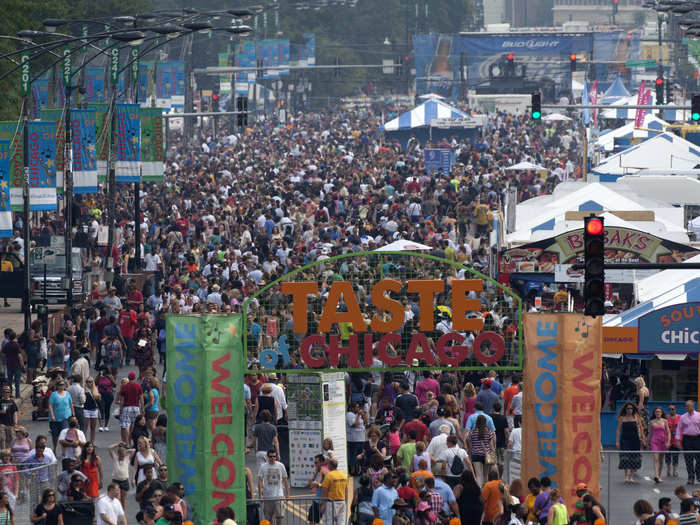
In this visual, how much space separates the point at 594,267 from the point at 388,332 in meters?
2.54

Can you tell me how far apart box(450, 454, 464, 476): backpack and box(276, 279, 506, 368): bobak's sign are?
144 cm

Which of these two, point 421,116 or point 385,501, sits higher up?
point 421,116

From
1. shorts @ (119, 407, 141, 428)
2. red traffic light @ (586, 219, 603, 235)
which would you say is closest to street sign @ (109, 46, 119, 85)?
shorts @ (119, 407, 141, 428)

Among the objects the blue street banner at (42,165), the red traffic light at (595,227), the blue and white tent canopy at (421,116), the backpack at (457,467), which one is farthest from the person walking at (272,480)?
the blue and white tent canopy at (421,116)

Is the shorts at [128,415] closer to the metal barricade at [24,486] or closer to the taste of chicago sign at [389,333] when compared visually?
the metal barricade at [24,486]

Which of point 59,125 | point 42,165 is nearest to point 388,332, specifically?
point 42,165

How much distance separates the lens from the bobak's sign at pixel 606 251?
2830 cm

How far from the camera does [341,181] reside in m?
53.7

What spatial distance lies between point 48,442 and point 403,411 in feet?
17.8

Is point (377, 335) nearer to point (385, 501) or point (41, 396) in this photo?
point (385, 501)

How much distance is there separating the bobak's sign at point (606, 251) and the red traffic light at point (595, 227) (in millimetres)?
11100

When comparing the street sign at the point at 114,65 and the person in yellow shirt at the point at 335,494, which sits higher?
the street sign at the point at 114,65

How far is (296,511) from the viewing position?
733 inches

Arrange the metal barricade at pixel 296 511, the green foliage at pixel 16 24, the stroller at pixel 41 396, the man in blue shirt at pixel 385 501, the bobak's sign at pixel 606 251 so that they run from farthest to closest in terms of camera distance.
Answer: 1. the green foliage at pixel 16 24
2. the bobak's sign at pixel 606 251
3. the stroller at pixel 41 396
4. the metal barricade at pixel 296 511
5. the man in blue shirt at pixel 385 501
